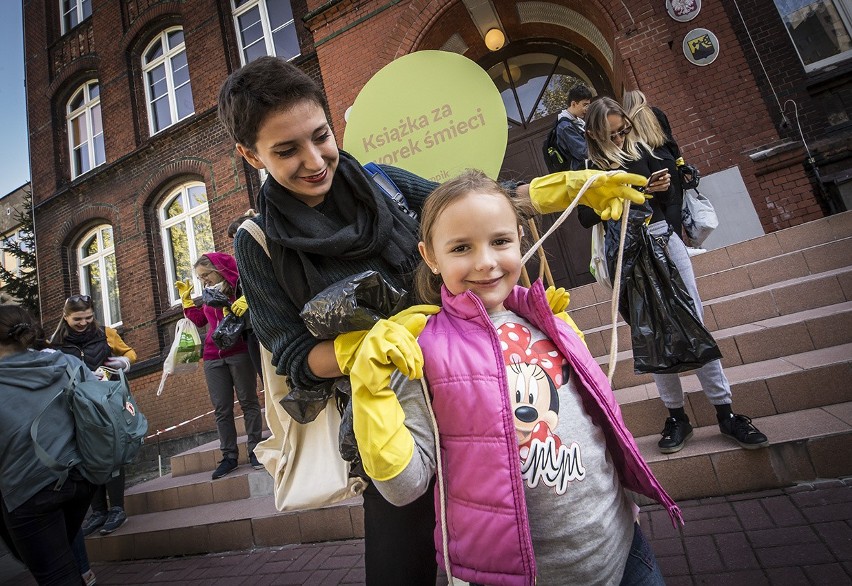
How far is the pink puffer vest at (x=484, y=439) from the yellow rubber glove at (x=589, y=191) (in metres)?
0.29

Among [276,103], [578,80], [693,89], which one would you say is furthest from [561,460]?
[578,80]

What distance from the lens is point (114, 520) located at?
13.9 feet

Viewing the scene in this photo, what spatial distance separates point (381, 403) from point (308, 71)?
847 centimetres

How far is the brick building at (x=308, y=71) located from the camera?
5.24 m

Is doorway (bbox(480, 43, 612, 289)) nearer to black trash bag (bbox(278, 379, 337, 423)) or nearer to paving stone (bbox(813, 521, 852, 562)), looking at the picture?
paving stone (bbox(813, 521, 852, 562))

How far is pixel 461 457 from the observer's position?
0.99 metres

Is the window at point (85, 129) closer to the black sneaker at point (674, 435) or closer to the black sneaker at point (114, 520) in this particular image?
the black sneaker at point (114, 520)

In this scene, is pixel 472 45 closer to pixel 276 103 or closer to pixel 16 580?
pixel 276 103

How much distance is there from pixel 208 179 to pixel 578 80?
23.5 ft

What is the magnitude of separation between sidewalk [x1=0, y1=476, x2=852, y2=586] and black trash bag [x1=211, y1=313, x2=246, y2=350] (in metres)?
1.73

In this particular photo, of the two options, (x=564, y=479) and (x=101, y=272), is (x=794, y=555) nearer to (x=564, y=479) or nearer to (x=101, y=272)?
(x=564, y=479)

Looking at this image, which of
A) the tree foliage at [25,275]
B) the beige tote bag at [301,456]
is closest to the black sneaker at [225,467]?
the beige tote bag at [301,456]

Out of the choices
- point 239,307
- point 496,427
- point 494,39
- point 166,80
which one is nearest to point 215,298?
point 239,307

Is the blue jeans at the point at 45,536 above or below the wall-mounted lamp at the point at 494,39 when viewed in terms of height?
below
